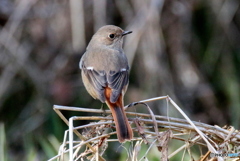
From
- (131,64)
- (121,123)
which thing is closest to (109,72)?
(121,123)

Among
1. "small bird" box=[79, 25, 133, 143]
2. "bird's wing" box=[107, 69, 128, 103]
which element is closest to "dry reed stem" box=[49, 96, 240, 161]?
"small bird" box=[79, 25, 133, 143]

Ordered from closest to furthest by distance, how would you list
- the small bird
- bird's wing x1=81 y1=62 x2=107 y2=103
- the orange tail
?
the orange tail
the small bird
bird's wing x1=81 y1=62 x2=107 y2=103

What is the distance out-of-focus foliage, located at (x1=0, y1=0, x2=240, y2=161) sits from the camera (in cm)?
646

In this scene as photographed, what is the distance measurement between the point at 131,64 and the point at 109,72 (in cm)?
168

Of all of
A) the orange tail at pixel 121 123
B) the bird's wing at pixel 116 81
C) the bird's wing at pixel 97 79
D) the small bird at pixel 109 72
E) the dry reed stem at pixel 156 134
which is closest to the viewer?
the dry reed stem at pixel 156 134

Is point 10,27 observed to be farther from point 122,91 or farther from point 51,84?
point 122,91

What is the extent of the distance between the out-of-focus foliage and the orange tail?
2.43 metres

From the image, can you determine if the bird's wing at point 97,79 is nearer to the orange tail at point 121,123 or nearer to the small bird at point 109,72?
the small bird at point 109,72

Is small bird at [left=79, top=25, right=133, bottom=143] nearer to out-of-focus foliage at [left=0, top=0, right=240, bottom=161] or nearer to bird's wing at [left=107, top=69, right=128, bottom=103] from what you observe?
bird's wing at [left=107, top=69, right=128, bottom=103]

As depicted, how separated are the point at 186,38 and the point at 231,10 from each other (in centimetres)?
70

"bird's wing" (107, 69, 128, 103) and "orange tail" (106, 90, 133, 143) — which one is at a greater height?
"bird's wing" (107, 69, 128, 103)

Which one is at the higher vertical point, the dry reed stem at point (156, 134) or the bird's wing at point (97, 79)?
the bird's wing at point (97, 79)

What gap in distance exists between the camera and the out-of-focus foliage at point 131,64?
6.46m

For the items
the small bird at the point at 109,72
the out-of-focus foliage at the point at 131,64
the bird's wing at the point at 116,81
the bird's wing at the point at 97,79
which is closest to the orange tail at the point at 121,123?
the small bird at the point at 109,72
